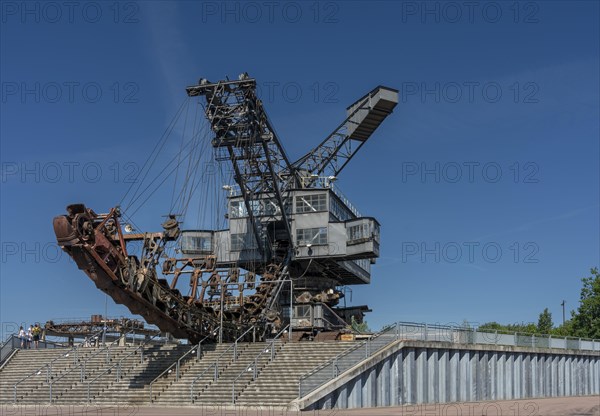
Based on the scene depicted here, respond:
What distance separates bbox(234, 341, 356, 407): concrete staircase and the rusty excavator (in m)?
6.11

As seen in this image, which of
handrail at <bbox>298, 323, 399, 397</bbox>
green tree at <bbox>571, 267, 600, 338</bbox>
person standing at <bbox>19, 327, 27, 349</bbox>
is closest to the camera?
handrail at <bbox>298, 323, 399, 397</bbox>

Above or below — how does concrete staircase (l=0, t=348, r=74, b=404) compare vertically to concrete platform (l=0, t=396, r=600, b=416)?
above

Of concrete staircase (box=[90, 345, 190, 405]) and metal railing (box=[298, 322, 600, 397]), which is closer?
metal railing (box=[298, 322, 600, 397])

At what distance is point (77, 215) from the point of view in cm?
3284

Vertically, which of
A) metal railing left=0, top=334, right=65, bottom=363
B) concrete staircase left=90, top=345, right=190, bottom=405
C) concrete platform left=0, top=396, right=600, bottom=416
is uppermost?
metal railing left=0, top=334, right=65, bottom=363

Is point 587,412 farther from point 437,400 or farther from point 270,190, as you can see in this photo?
point 270,190

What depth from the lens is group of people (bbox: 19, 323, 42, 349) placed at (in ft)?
171

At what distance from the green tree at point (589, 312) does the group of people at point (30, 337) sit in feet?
210

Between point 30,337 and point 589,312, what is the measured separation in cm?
6606

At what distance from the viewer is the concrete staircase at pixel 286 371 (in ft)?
107

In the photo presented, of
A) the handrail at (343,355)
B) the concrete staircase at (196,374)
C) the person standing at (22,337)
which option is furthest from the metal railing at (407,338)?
the person standing at (22,337)

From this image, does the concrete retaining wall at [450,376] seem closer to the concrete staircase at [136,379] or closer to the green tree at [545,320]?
the concrete staircase at [136,379]

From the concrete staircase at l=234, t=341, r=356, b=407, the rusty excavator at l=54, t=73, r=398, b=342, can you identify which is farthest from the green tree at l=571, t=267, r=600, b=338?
the concrete staircase at l=234, t=341, r=356, b=407

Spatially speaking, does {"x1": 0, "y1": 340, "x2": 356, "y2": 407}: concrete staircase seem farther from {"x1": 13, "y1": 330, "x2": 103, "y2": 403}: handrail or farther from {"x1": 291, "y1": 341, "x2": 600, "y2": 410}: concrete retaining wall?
{"x1": 291, "y1": 341, "x2": 600, "y2": 410}: concrete retaining wall
